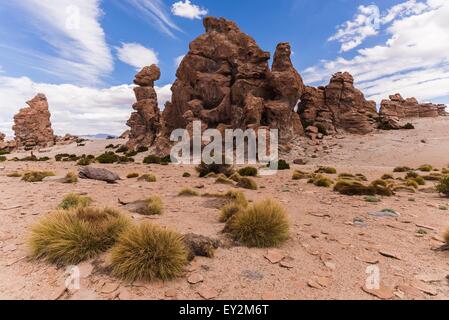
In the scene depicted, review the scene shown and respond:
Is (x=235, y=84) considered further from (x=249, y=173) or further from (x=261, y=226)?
(x=261, y=226)

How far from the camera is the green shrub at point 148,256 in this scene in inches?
162

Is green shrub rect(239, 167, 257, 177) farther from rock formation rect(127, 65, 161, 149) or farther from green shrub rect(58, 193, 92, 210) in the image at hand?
rock formation rect(127, 65, 161, 149)

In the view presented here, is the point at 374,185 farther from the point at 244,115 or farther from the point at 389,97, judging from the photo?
the point at 389,97

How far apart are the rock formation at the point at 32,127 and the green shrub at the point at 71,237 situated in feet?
239

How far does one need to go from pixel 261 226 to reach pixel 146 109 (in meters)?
46.7

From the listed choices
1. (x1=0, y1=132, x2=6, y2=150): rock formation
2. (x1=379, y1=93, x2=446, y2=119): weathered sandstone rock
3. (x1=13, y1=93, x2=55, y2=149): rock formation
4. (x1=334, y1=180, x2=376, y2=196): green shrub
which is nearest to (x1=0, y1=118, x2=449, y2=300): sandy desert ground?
(x1=334, y1=180, x2=376, y2=196): green shrub

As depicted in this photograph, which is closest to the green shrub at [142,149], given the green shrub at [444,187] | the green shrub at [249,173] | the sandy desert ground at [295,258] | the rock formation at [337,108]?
the rock formation at [337,108]

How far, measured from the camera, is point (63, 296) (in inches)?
146

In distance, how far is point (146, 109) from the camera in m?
48.3

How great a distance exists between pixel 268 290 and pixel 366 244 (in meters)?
3.16

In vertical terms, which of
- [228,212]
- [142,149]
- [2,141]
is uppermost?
[2,141]

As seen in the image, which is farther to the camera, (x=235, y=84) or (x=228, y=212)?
(x=235, y=84)

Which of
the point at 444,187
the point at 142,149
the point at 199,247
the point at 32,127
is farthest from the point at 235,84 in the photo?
the point at 32,127

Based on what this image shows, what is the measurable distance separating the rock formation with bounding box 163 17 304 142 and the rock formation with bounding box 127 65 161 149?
880 centimetres
